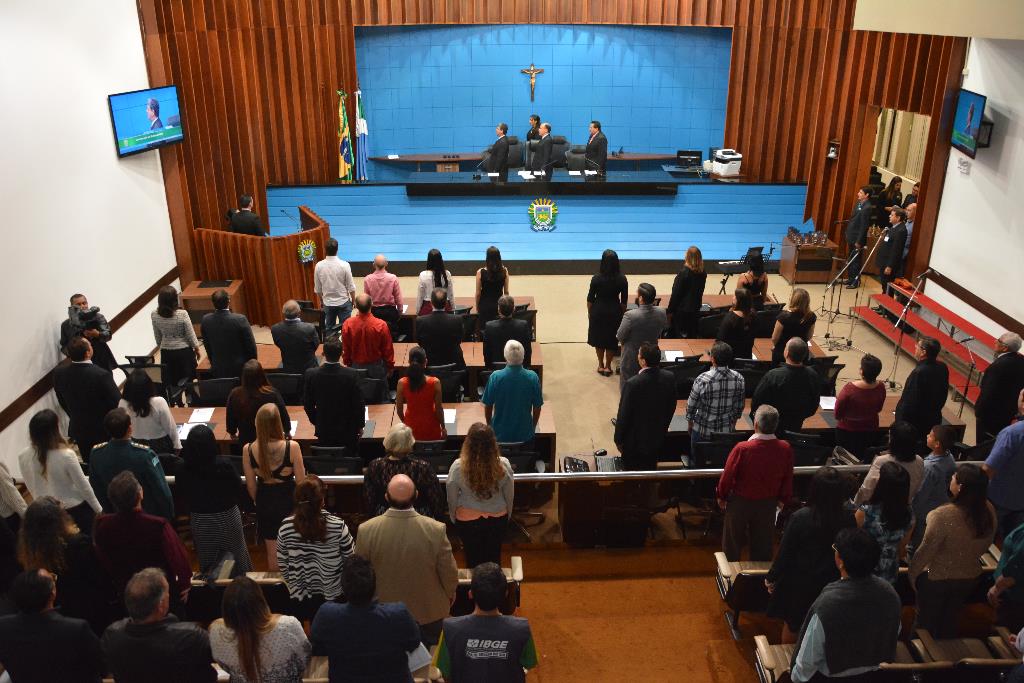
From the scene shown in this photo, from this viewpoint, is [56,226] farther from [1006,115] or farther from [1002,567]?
[1006,115]

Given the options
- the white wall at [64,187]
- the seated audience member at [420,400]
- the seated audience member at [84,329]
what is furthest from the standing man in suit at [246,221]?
the seated audience member at [420,400]

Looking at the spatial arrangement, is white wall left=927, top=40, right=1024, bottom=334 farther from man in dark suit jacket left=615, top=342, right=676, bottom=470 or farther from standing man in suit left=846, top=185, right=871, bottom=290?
man in dark suit jacket left=615, top=342, right=676, bottom=470

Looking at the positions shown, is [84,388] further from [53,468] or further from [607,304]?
[607,304]

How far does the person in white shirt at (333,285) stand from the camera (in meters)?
8.47

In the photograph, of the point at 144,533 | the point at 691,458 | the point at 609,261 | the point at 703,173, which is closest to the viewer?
the point at 144,533

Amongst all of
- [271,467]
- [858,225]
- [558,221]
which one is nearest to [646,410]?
[271,467]

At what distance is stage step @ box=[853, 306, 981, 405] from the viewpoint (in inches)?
314

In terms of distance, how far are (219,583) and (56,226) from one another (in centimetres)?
506

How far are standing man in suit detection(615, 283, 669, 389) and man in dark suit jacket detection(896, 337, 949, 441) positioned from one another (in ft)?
6.62

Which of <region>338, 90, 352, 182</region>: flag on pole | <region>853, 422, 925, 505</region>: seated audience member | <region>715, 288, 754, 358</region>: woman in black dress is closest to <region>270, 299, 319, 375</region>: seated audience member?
<region>715, 288, 754, 358</region>: woman in black dress

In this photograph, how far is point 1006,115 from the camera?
8453 millimetres

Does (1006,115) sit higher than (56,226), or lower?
higher

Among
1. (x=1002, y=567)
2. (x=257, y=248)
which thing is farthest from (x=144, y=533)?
(x=257, y=248)

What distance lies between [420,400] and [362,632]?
247 centimetres
